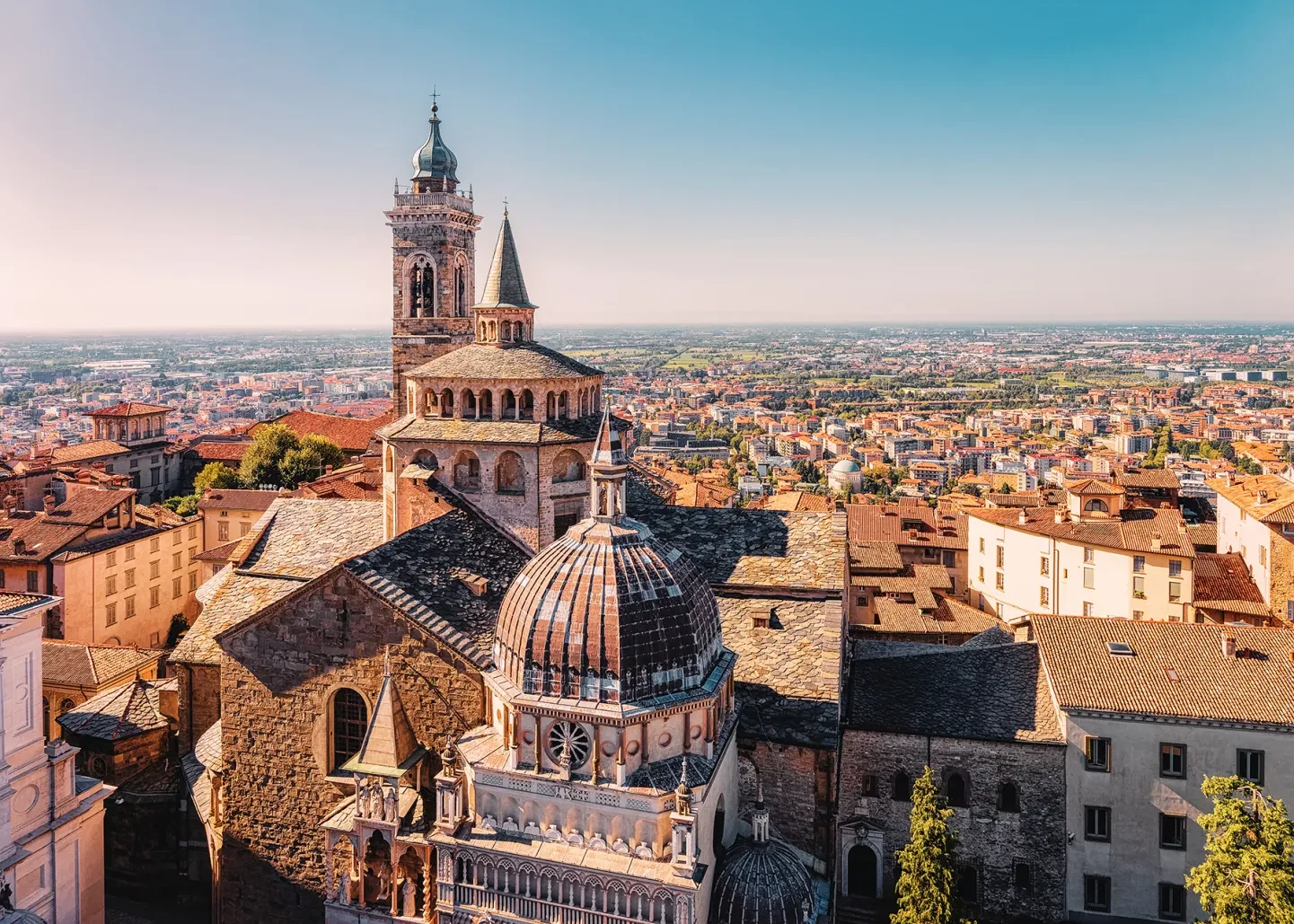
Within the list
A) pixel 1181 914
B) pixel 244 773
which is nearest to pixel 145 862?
pixel 244 773

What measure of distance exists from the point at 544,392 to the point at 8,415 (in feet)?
658

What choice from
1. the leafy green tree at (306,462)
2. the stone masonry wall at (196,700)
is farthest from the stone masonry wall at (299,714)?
the leafy green tree at (306,462)

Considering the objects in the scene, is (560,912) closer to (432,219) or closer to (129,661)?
(129,661)

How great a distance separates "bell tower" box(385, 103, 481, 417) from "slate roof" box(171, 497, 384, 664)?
84.1 ft

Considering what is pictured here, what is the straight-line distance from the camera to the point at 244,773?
84.5 feet

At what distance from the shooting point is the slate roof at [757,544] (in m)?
29.4

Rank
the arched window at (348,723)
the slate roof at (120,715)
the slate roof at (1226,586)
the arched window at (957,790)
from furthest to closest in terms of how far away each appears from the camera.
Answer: the slate roof at (1226,586)
the slate roof at (120,715)
the arched window at (957,790)
the arched window at (348,723)

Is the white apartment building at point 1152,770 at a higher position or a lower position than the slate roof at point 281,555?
lower

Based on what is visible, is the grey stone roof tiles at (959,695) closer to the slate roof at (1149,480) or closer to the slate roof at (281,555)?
the slate roof at (281,555)

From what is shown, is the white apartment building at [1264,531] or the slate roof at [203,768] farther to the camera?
the white apartment building at [1264,531]

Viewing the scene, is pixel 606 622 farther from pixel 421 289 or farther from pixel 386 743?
pixel 421 289

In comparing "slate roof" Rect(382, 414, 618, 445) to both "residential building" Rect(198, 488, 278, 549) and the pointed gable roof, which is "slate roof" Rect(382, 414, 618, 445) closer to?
the pointed gable roof

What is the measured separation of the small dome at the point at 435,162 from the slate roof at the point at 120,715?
35.5 metres

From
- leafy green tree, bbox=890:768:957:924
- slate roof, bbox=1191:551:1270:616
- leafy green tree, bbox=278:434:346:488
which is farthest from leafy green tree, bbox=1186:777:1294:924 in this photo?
leafy green tree, bbox=278:434:346:488
